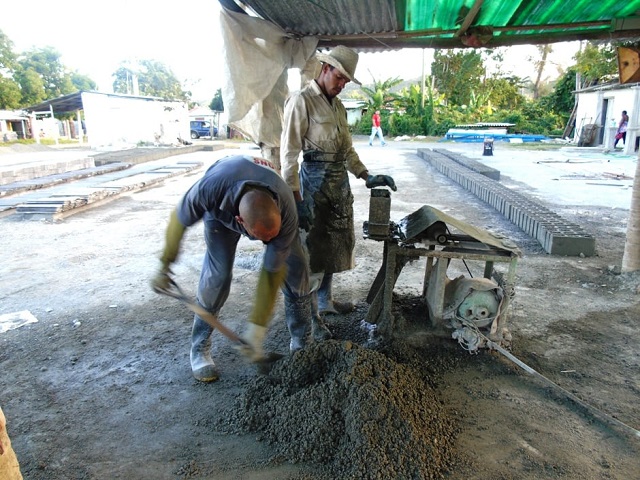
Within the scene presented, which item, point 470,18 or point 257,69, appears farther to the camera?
point 470,18

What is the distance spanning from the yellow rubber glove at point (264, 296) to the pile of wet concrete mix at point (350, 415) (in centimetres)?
30

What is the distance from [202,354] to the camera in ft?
9.52

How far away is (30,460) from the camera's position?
84.7 inches

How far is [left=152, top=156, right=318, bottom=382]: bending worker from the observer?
2180 millimetres

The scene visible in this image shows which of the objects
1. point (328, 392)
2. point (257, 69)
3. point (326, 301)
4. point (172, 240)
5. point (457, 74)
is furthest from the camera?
point (457, 74)

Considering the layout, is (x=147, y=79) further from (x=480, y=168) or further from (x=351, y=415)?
(x=351, y=415)

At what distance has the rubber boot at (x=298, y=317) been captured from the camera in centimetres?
293

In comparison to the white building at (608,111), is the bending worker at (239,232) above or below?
below

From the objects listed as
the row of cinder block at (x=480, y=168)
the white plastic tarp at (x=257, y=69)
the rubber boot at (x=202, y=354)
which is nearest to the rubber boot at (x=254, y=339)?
the rubber boot at (x=202, y=354)

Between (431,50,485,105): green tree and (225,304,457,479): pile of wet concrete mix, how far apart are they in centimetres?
3167

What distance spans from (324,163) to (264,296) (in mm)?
1192

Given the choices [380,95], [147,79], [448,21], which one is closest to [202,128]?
[380,95]

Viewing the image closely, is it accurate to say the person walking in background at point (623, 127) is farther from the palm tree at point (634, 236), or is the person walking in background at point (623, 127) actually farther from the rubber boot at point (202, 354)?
the rubber boot at point (202, 354)

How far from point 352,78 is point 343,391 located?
2.01 metres
